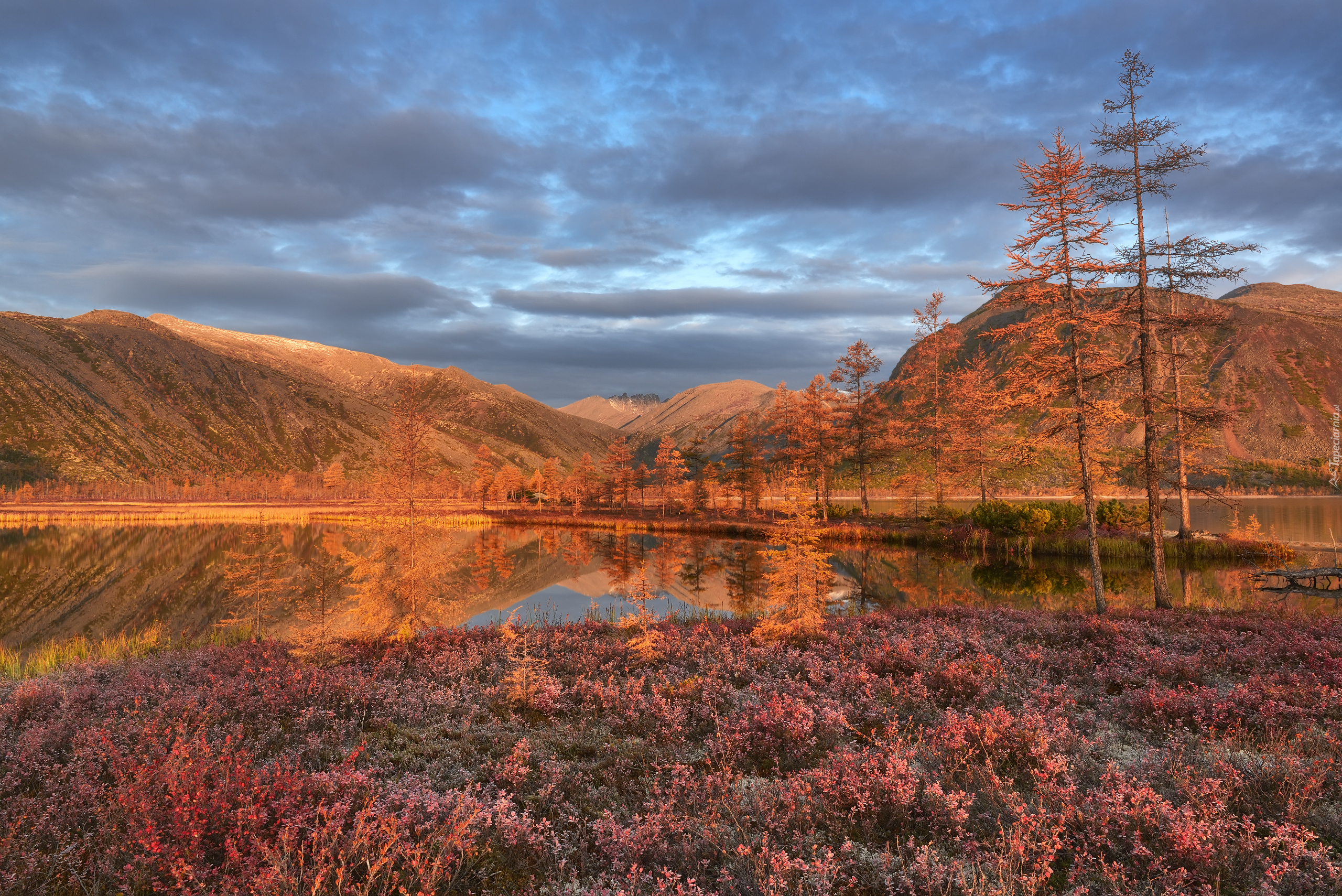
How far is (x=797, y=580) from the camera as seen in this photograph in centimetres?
1397

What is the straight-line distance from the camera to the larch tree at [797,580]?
1291 cm

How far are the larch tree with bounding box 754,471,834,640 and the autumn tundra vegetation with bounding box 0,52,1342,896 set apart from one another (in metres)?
0.10

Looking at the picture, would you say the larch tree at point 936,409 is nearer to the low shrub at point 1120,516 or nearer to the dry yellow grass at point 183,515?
the low shrub at point 1120,516

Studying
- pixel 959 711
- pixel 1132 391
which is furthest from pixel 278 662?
pixel 1132 391

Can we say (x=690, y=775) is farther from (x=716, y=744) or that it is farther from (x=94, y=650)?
(x=94, y=650)

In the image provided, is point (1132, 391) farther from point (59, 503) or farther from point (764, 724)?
point (59, 503)

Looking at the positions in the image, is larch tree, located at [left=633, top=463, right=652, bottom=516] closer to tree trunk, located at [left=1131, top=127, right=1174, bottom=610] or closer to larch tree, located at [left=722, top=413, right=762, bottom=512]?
larch tree, located at [left=722, top=413, right=762, bottom=512]

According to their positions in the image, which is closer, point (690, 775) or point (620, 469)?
point (690, 775)

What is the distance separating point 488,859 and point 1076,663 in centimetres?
1012

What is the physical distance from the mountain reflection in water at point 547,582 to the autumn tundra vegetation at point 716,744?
4254 mm

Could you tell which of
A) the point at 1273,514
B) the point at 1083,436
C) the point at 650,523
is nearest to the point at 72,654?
the point at 1083,436

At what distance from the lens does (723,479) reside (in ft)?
274

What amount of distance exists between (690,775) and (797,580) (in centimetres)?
858

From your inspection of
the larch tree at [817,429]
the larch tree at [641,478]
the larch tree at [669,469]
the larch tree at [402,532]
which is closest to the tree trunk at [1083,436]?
the larch tree at [402,532]
